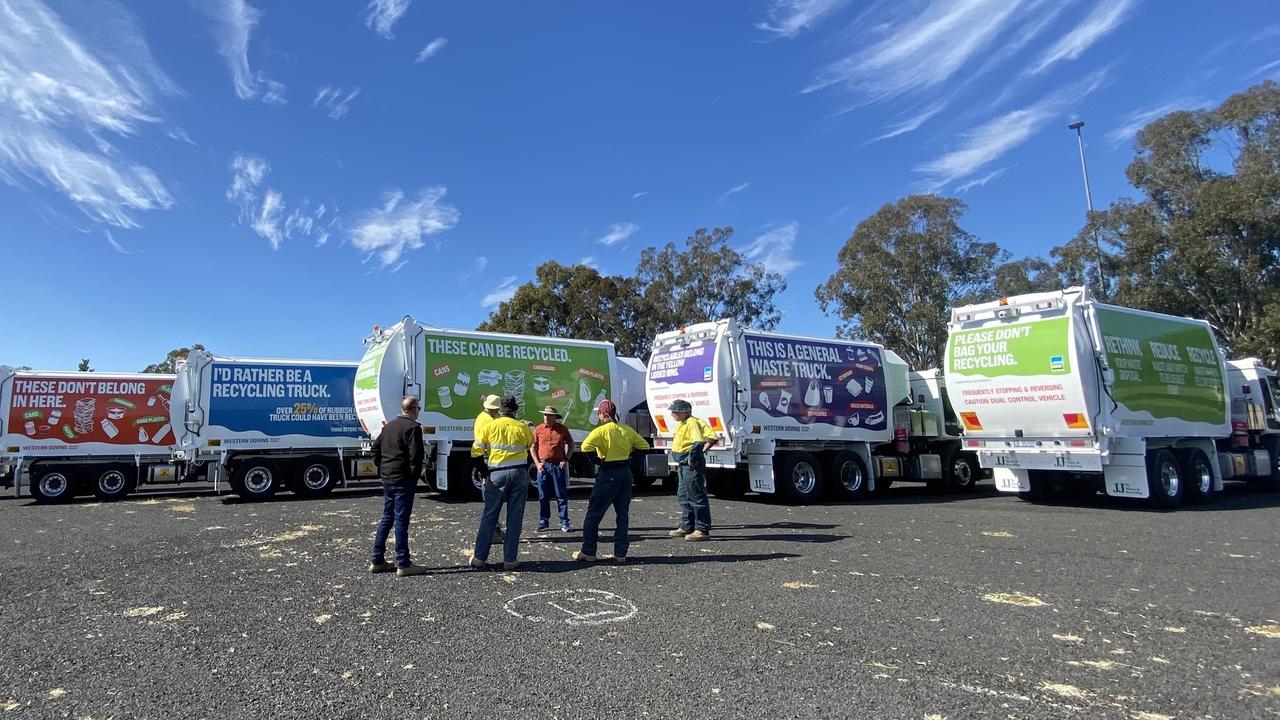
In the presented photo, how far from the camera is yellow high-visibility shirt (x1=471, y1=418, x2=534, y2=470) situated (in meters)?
6.90

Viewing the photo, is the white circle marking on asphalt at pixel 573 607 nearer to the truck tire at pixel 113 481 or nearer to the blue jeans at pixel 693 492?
Answer: the blue jeans at pixel 693 492

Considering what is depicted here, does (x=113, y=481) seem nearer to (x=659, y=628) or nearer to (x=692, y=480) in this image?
(x=692, y=480)

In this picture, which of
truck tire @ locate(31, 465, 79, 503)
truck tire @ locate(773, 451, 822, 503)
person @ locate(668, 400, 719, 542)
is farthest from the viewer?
truck tire @ locate(31, 465, 79, 503)

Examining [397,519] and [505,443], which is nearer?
[397,519]

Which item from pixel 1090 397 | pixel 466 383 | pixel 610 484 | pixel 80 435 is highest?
pixel 466 383

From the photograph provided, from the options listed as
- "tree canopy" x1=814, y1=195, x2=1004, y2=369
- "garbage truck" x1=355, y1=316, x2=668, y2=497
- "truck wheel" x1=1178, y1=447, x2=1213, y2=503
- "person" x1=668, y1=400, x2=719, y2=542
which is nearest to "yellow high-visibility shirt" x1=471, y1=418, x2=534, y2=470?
"person" x1=668, y1=400, x2=719, y2=542

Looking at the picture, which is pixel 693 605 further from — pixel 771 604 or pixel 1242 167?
pixel 1242 167

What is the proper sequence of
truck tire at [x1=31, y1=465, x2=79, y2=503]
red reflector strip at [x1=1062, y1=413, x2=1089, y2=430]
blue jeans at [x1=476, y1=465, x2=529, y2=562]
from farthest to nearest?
truck tire at [x1=31, y1=465, x2=79, y2=503] < red reflector strip at [x1=1062, y1=413, x2=1089, y2=430] < blue jeans at [x1=476, y1=465, x2=529, y2=562]

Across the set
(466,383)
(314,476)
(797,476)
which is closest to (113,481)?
(314,476)

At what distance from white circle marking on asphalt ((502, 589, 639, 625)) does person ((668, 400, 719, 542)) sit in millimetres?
2958

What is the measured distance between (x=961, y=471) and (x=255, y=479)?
15243mm

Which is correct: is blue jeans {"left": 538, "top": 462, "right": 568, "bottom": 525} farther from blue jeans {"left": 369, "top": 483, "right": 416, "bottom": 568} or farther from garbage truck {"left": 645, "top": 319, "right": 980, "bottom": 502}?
garbage truck {"left": 645, "top": 319, "right": 980, "bottom": 502}

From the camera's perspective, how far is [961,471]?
1558 cm

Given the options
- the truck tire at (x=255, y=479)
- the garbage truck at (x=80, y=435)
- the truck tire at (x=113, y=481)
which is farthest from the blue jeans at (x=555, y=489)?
the truck tire at (x=113, y=481)
